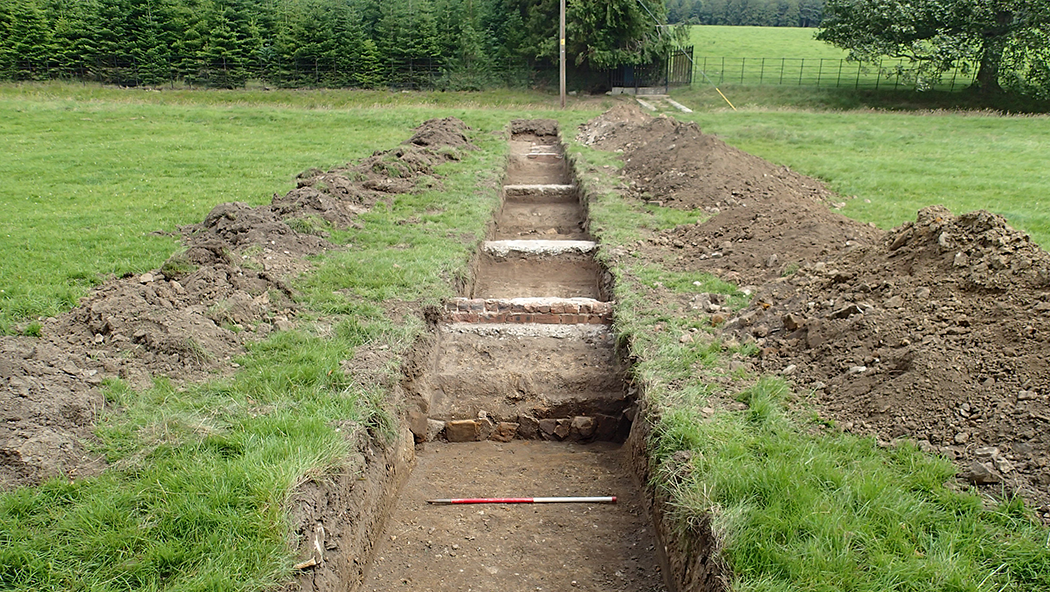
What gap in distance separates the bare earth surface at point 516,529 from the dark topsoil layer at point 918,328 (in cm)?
143

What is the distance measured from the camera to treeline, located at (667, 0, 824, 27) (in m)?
72.9

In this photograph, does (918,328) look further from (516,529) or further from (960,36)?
(960,36)

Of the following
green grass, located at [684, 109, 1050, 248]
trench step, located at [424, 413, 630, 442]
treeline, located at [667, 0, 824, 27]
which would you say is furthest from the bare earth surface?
treeline, located at [667, 0, 824, 27]

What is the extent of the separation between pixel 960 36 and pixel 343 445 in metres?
30.5

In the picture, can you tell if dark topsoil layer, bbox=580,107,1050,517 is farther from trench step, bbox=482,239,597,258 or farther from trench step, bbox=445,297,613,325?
trench step, bbox=482,239,597,258

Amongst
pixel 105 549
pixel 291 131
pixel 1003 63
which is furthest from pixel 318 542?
pixel 1003 63

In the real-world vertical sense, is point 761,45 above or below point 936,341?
above

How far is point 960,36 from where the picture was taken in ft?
87.3

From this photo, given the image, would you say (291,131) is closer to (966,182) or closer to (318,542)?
(966,182)

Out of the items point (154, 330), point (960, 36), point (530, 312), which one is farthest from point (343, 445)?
point (960, 36)

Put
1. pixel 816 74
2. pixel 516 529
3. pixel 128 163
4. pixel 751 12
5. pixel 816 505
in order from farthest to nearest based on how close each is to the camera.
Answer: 1. pixel 751 12
2. pixel 816 74
3. pixel 128 163
4. pixel 516 529
5. pixel 816 505

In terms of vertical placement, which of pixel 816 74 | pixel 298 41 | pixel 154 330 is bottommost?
pixel 154 330

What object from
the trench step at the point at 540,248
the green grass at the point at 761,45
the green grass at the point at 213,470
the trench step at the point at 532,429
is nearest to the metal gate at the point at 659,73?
the green grass at the point at 761,45

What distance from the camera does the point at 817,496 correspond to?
352cm
